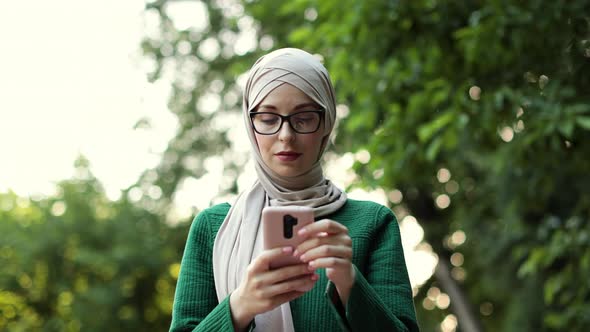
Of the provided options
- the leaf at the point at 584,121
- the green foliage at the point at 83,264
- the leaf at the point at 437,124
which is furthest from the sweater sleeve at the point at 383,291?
the green foliage at the point at 83,264

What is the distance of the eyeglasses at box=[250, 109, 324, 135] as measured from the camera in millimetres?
2193

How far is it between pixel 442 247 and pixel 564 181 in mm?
4214

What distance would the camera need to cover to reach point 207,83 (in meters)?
13.0

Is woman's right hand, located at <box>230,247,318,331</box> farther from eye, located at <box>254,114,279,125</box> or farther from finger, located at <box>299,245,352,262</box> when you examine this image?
eye, located at <box>254,114,279,125</box>

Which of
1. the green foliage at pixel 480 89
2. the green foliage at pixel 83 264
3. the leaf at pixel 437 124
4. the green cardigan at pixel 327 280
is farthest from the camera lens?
the green foliage at pixel 83 264

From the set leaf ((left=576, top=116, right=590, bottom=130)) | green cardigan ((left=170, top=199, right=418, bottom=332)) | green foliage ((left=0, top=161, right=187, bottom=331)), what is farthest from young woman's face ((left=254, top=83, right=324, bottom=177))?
green foliage ((left=0, top=161, right=187, bottom=331))

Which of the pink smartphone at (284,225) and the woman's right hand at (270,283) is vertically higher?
the pink smartphone at (284,225)

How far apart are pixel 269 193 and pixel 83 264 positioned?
17.9m

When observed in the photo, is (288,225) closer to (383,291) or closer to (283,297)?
(283,297)

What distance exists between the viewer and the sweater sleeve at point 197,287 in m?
2.16

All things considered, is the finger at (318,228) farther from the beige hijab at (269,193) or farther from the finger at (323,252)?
the beige hijab at (269,193)

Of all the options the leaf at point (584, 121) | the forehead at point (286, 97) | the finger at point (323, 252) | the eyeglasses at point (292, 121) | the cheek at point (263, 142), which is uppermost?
the leaf at point (584, 121)

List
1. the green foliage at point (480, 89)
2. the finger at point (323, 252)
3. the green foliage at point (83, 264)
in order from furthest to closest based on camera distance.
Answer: the green foliage at point (83, 264) < the green foliage at point (480, 89) < the finger at point (323, 252)

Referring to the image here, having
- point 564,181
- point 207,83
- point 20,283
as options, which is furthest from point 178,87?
point 20,283
